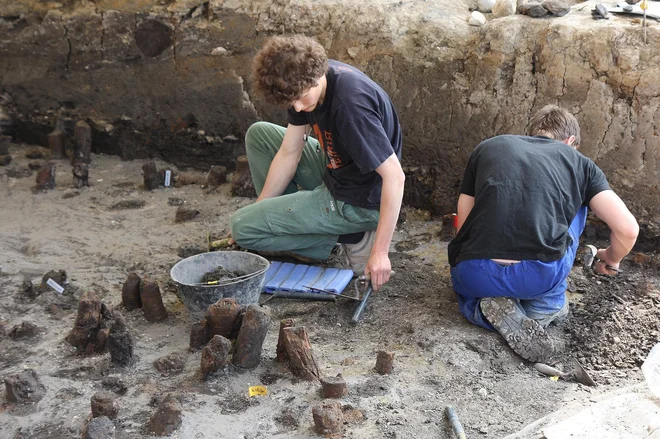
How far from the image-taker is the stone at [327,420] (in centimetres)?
301

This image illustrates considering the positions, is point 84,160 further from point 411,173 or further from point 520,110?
point 520,110

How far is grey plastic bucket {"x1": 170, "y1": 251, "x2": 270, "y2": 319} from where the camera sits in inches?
152

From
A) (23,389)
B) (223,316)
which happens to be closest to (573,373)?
(223,316)

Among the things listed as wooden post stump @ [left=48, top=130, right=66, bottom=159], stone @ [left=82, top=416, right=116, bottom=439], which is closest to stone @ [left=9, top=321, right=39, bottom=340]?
stone @ [left=82, top=416, right=116, bottom=439]

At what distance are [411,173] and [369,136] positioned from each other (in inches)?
71.7

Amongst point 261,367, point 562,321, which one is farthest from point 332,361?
point 562,321

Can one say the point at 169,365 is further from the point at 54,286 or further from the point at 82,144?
the point at 82,144

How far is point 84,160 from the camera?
662 cm

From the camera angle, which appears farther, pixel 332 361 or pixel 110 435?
pixel 332 361

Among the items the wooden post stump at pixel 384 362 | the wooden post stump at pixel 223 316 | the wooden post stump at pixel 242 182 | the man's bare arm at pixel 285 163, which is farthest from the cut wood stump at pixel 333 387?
the wooden post stump at pixel 242 182

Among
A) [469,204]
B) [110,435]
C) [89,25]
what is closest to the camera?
[110,435]

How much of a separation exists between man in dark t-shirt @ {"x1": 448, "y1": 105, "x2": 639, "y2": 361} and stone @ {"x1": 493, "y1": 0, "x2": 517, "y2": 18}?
1725 millimetres

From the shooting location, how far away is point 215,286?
382 centimetres

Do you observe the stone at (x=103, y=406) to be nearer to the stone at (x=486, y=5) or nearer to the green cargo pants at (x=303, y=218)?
the green cargo pants at (x=303, y=218)
